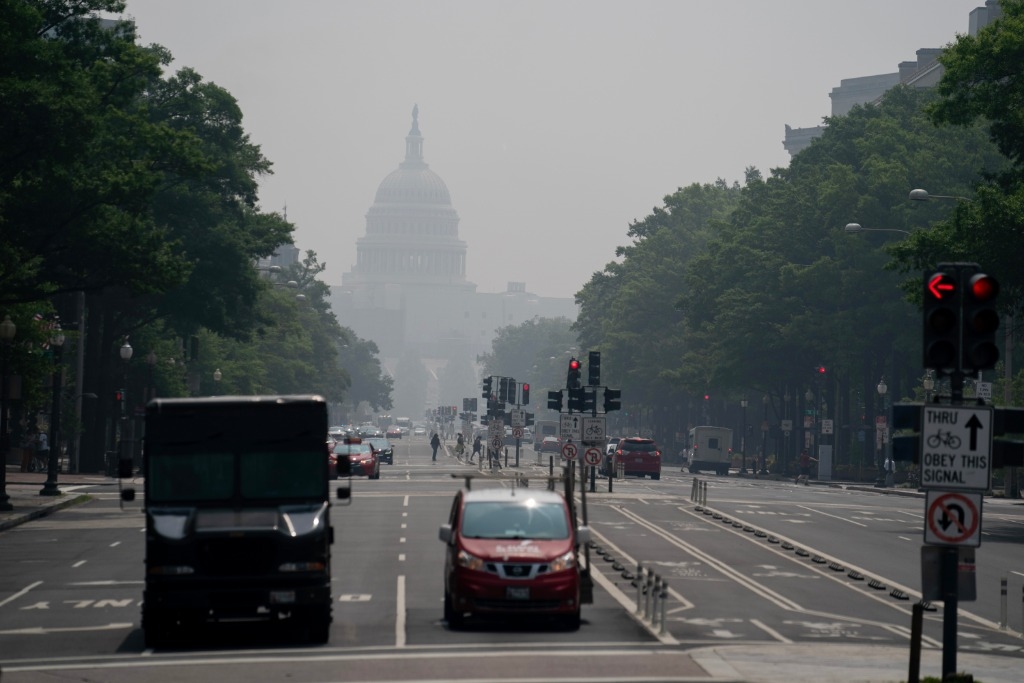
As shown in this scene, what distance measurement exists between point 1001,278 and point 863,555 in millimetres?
11627

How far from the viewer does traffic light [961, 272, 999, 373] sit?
1759cm

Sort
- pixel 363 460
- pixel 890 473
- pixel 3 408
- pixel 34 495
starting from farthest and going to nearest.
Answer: pixel 890 473 → pixel 363 460 → pixel 34 495 → pixel 3 408

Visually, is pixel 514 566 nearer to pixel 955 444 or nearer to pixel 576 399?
pixel 955 444

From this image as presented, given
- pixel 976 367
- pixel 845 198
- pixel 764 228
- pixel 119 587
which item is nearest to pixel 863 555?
pixel 119 587

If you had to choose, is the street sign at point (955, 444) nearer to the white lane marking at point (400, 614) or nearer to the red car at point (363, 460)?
the white lane marking at point (400, 614)

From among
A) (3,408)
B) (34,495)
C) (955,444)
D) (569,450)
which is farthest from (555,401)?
(955,444)

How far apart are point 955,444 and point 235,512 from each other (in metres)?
9.33

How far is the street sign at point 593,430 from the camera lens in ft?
193

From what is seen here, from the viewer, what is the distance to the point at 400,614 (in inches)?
1067

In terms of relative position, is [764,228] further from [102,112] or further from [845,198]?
[102,112]

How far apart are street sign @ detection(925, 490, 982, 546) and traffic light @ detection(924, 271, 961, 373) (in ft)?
4.15

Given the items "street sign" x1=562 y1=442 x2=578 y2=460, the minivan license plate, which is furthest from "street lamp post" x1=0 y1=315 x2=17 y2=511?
the minivan license plate

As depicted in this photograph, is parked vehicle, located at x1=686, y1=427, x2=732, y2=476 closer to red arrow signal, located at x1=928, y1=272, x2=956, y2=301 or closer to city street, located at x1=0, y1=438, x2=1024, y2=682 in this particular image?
city street, located at x1=0, y1=438, x2=1024, y2=682

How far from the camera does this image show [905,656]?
23.1 metres
